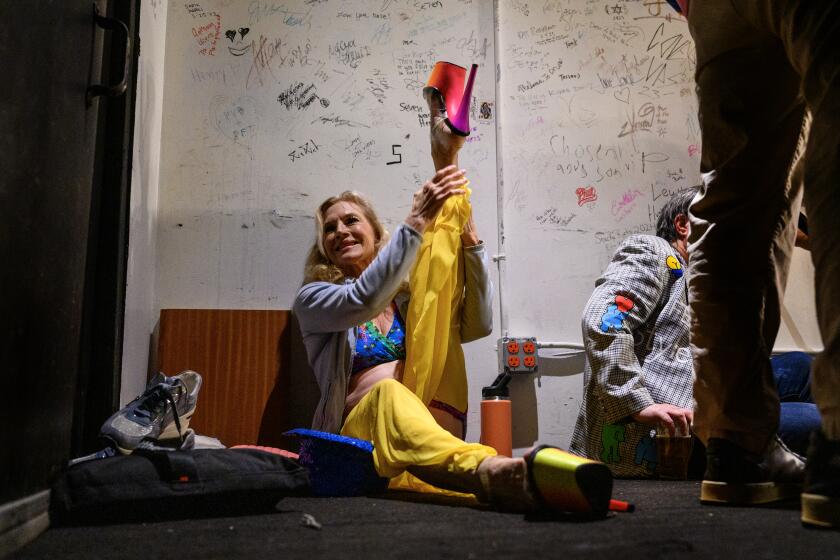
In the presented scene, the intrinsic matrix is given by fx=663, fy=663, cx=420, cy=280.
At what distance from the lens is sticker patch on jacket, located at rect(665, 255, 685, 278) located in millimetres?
1957

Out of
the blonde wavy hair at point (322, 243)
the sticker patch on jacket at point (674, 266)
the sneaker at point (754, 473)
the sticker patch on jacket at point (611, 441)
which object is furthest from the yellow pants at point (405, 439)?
the sticker patch on jacket at point (674, 266)

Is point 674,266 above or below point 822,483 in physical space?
above

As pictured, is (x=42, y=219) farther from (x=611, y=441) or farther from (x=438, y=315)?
(x=611, y=441)

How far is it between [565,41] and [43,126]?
2.03m

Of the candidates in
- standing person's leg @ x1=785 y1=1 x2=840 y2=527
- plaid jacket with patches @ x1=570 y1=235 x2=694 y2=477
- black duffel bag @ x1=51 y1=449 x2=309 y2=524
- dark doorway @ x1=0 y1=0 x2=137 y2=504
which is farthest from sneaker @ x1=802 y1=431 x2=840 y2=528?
plaid jacket with patches @ x1=570 y1=235 x2=694 y2=477

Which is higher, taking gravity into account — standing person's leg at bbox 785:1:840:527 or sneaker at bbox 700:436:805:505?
standing person's leg at bbox 785:1:840:527

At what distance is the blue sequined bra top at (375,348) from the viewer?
5.87 feet

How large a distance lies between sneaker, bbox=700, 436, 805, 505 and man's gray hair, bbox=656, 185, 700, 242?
4.00 ft

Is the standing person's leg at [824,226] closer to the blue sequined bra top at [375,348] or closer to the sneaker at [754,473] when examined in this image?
the sneaker at [754,473]

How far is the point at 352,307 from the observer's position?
166 cm

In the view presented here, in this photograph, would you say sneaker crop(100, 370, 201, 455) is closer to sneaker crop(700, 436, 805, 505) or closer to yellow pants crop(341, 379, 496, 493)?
yellow pants crop(341, 379, 496, 493)

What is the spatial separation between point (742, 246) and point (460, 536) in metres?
0.60

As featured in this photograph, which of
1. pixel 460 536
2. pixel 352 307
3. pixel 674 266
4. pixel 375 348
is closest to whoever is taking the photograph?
pixel 460 536

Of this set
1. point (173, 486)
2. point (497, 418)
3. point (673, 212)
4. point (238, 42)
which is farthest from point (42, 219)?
point (673, 212)
